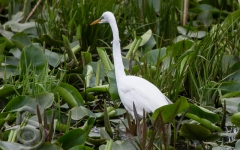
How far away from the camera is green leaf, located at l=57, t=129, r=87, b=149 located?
261 centimetres

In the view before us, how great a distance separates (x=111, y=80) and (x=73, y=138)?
886 millimetres

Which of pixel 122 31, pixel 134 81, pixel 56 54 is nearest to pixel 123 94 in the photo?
pixel 134 81

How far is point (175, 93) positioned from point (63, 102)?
663 millimetres

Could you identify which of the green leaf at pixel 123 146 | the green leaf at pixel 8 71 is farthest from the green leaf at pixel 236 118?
the green leaf at pixel 8 71

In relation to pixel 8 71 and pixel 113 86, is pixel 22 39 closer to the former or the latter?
pixel 8 71

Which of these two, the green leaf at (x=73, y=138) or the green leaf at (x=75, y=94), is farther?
the green leaf at (x=75, y=94)

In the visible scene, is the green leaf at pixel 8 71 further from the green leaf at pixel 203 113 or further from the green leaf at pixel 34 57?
the green leaf at pixel 203 113

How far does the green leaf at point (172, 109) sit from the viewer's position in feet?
8.48

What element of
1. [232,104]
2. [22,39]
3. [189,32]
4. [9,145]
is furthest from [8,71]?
[189,32]

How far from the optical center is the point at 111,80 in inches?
136

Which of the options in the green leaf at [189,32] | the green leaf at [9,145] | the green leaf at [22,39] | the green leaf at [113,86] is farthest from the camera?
the green leaf at [189,32]

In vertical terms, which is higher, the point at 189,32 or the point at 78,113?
the point at 189,32

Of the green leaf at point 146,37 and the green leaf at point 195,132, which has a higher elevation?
the green leaf at point 146,37

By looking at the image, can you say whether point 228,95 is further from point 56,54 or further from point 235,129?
point 56,54
